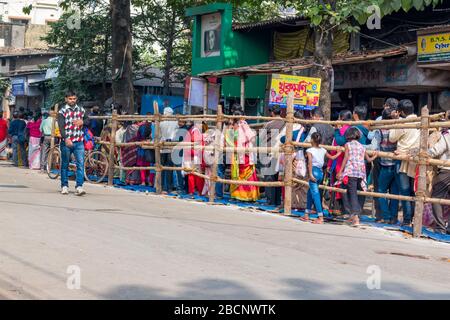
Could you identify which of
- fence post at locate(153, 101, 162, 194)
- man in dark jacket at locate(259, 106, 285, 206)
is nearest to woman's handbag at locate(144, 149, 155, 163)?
fence post at locate(153, 101, 162, 194)

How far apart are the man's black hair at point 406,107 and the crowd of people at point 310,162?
0.02 meters

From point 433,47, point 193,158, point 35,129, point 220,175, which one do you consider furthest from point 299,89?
point 35,129

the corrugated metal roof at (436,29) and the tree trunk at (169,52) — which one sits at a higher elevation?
the tree trunk at (169,52)

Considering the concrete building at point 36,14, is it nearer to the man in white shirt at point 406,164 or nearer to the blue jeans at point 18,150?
the blue jeans at point 18,150

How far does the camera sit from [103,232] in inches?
369

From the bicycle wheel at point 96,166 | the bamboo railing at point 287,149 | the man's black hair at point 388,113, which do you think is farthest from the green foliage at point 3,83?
the man's black hair at point 388,113

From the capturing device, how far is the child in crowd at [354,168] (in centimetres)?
1153

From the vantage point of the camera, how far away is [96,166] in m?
18.2

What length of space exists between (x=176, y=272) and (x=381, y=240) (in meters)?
4.15

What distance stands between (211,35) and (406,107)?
513 inches

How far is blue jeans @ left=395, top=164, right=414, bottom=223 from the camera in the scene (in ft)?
37.8

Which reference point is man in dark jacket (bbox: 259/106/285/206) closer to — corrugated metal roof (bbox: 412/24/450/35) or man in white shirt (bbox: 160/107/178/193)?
man in white shirt (bbox: 160/107/178/193)
